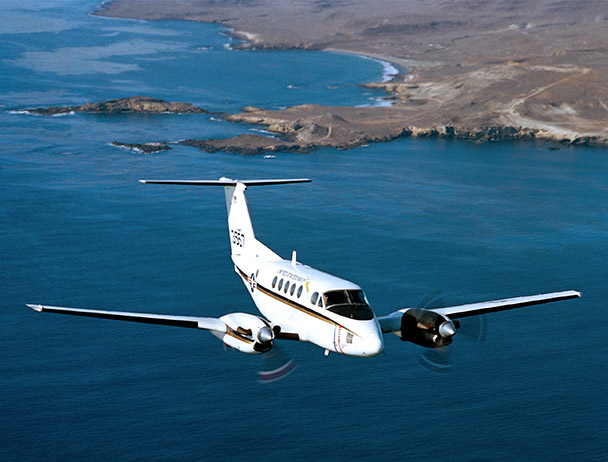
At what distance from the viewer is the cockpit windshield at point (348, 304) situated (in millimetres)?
45188

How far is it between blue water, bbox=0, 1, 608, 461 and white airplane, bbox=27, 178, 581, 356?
16878 millimetres

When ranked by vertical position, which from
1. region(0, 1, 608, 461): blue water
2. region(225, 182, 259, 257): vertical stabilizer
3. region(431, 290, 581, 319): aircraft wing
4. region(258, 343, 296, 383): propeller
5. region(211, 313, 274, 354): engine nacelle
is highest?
region(225, 182, 259, 257): vertical stabilizer

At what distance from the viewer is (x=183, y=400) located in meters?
67.2

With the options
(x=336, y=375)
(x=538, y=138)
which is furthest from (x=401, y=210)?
(x=538, y=138)

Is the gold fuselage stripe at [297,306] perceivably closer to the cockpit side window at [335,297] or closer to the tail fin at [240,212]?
the cockpit side window at [335,297]

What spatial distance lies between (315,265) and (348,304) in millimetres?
54108

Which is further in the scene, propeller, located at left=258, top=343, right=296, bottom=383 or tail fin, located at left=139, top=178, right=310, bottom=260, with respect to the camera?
tail fin, located at left=139, top=178, right=310, bottom=260

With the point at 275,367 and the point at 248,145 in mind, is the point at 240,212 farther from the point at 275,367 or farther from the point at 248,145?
the point at 248,145

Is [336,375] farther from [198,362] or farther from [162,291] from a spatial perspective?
[162,291]

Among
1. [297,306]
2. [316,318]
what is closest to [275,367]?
[316,318]

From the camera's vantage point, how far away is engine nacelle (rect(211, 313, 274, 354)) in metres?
46.0

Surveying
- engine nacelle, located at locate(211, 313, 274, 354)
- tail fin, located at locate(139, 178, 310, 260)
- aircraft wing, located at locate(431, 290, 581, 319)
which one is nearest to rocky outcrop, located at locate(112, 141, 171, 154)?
tail fin, located at locate(139, 178, 310, 260)

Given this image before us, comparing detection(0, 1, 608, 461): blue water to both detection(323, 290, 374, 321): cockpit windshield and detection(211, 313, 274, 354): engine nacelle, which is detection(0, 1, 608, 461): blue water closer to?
detection(211, 313, 274, 354): engine nacelle

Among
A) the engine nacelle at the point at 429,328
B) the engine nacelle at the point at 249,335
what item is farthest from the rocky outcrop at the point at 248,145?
the engine nacelle at the point at 429,328
